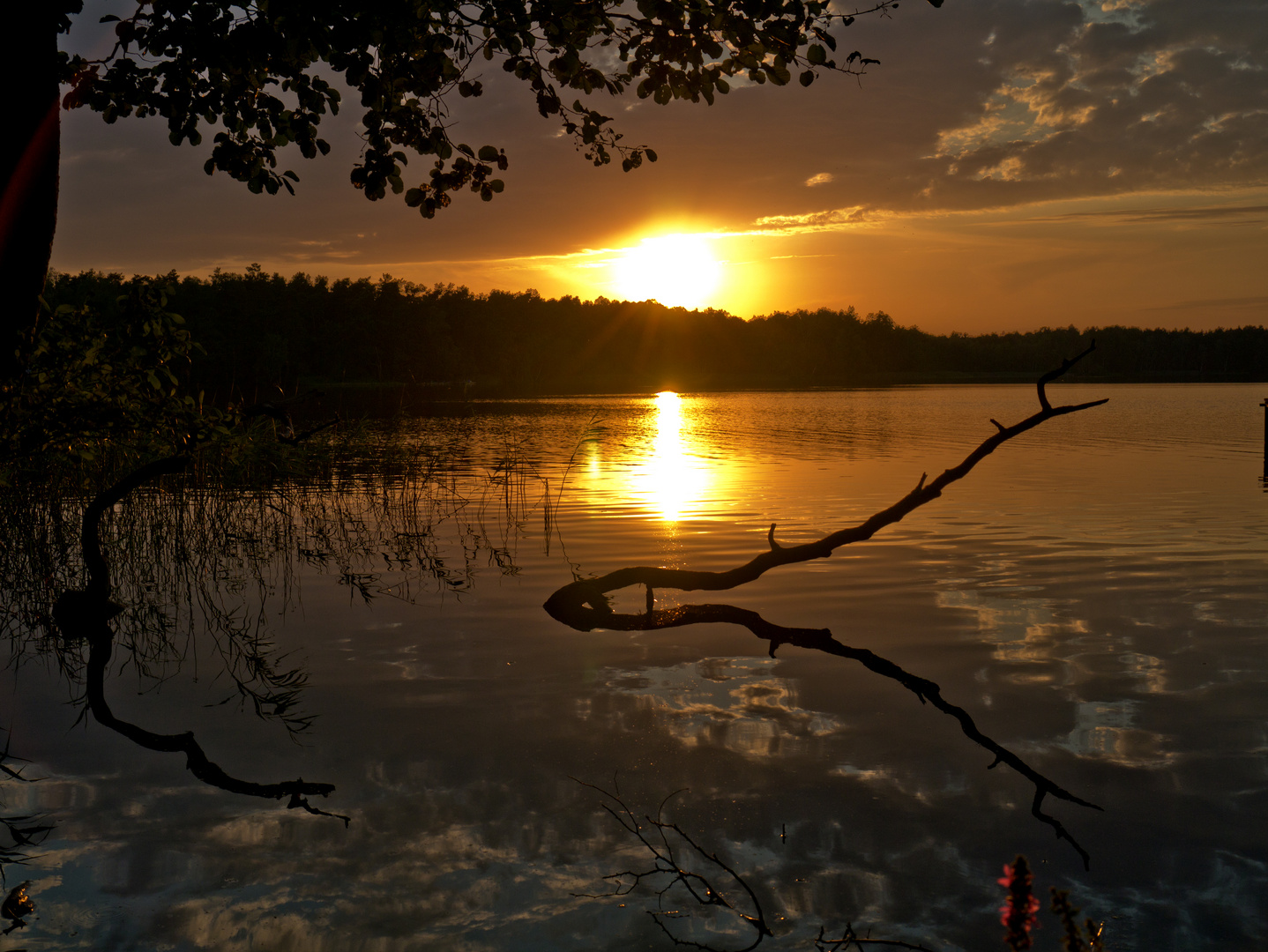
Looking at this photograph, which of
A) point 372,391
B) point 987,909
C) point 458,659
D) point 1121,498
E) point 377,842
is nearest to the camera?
point 987,909

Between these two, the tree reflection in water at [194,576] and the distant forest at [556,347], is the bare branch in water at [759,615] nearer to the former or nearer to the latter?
the tree reflection in water at [194,576]

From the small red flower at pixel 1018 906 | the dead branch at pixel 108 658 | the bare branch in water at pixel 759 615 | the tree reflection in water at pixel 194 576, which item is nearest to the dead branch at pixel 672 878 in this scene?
the dead branch at pixel 108 658

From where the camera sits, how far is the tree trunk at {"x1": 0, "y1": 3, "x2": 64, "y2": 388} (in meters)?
4.57

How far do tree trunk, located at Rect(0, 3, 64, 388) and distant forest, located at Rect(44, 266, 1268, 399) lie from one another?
8891 cm

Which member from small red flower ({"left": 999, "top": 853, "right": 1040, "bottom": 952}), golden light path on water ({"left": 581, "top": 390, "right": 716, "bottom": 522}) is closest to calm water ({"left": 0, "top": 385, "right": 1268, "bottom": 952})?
small red flower ({"left": 999, "top": 853, "right": 1040, "bottom": 952})

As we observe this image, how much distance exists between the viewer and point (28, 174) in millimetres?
4773

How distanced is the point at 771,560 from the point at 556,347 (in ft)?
522

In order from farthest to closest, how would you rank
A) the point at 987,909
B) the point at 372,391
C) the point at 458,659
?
the point at 372,391
the point at 458,659
the point at 987,909

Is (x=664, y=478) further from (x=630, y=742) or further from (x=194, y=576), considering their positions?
(x=630, y=742)

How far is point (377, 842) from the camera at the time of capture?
437cm

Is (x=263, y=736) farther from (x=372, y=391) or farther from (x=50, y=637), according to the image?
(x=372, y=391)

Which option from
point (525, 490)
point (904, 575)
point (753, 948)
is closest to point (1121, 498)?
point (904, 575)

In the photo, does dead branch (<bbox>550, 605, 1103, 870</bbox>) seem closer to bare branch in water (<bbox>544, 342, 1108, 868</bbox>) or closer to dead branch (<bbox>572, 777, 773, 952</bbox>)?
bare branch in water (<bbox>544, 342, 1108, 868</bbox>)

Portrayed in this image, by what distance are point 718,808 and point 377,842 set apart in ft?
5.53
